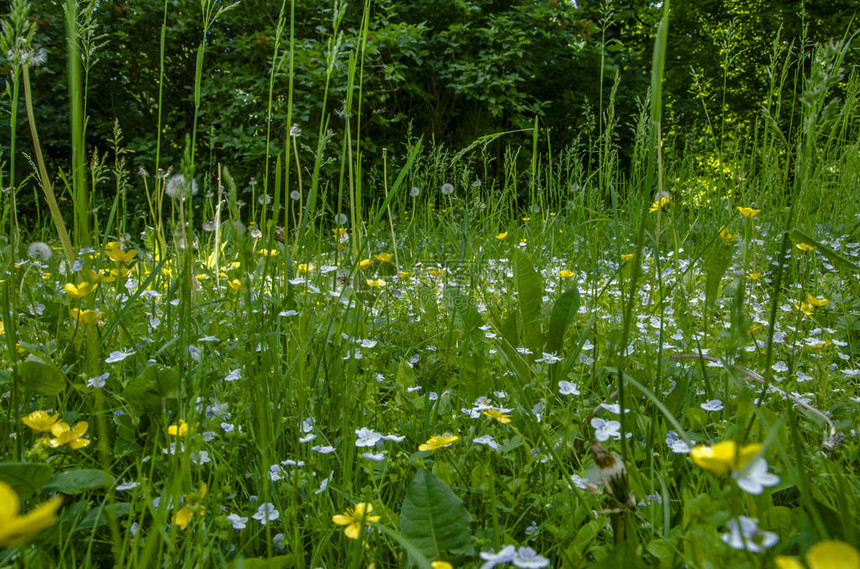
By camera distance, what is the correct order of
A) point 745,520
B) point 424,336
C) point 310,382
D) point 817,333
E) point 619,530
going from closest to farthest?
point 745,520 → point 619,530 → point 310,382 → point 817,333 → point 424,336

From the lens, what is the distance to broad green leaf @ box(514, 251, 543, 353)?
1486mm

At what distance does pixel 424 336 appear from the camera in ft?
5.70

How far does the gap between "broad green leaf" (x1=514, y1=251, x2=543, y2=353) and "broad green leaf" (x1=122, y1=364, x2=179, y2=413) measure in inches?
33.1

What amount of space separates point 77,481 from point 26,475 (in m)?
0.06

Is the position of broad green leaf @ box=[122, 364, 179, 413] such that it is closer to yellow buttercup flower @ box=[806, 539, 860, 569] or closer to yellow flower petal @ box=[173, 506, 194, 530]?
yellow flower petal @ box=[173, 506, 194, 530]

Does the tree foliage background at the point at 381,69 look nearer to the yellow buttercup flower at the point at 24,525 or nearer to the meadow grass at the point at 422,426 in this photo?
the meadow grass at the point at 422,426

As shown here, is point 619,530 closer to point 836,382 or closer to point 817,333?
point 836,382

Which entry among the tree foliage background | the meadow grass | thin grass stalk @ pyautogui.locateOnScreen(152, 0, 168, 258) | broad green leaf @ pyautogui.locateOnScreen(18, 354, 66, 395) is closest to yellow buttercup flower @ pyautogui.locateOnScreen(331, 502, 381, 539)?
the meadow grass

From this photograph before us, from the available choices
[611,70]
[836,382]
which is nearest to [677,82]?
[611,70]

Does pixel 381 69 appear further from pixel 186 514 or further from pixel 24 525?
pixel 24 525

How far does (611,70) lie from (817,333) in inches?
223

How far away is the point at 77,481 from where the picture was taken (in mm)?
775

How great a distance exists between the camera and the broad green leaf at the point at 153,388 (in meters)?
1.05

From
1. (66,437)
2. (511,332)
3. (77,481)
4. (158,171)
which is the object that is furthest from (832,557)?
(158,171)
